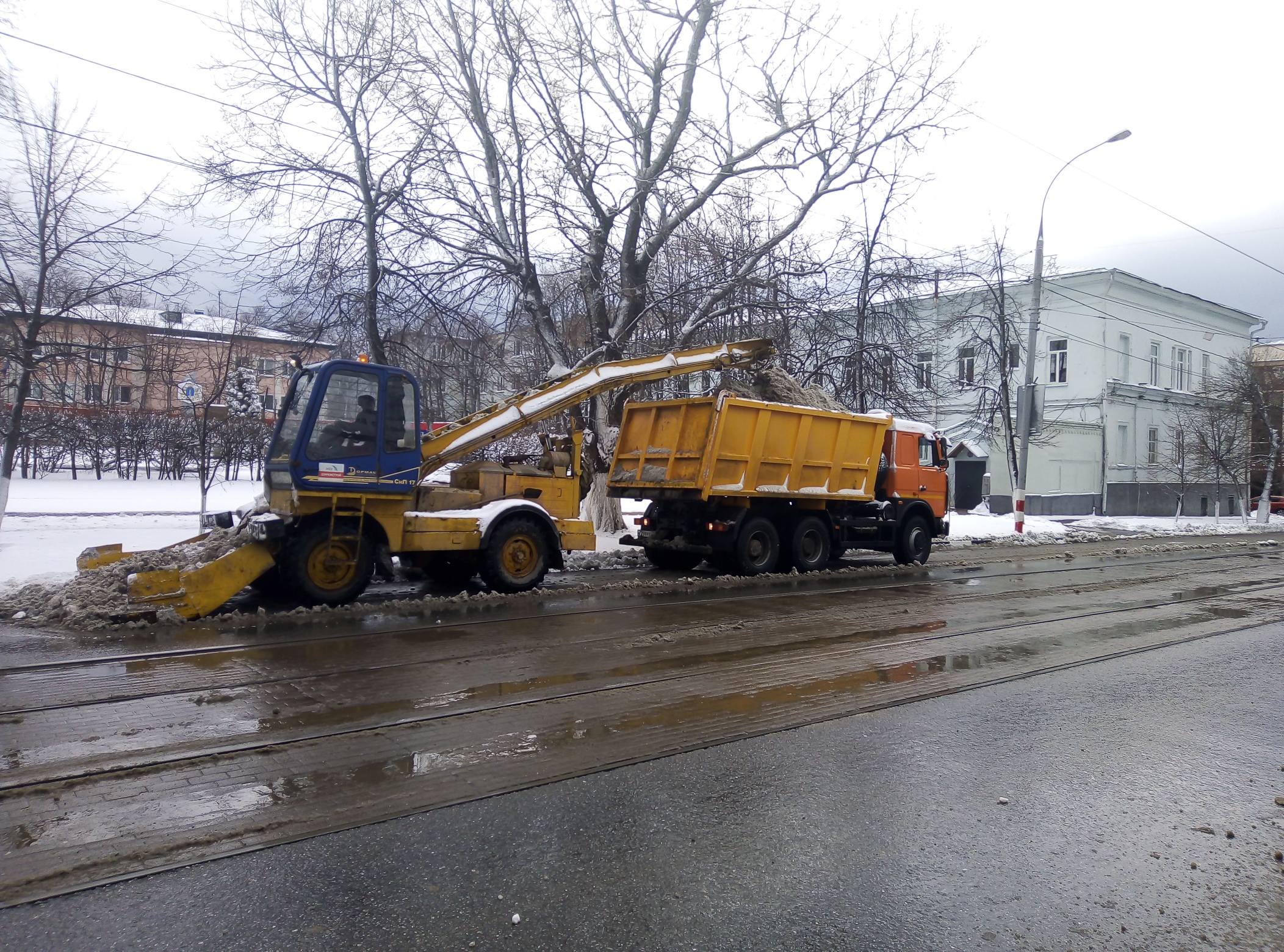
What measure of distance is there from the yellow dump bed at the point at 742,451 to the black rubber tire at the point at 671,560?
1.03 meters

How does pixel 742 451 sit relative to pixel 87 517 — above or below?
above

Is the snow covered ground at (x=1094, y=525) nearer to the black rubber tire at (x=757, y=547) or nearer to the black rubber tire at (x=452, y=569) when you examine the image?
the black rubber tire at (x=757, y=547)

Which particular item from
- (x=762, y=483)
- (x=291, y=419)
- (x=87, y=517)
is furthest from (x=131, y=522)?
(x=762, y=483)

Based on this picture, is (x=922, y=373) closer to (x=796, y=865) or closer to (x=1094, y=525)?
(x=1094, y=525)

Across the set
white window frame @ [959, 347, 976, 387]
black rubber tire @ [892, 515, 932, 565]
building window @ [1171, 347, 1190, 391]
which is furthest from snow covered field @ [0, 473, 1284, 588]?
building window @ [1171, 347, 1190, 391]

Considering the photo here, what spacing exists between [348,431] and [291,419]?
2.35ft

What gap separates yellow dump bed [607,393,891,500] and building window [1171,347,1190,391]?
112ft

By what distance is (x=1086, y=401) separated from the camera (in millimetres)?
37562

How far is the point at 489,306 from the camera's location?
17.8 meters

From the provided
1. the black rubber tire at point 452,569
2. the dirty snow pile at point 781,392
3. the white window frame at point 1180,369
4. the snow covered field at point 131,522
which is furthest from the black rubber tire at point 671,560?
the white window frame at point 1180,369

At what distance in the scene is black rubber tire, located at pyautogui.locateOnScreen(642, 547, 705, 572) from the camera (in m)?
14.4

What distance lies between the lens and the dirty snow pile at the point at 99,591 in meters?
8.60

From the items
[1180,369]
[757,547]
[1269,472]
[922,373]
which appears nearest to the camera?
[757,547]

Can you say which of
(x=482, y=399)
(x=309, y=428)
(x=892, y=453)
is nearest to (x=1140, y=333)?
(x=892, y=453)
